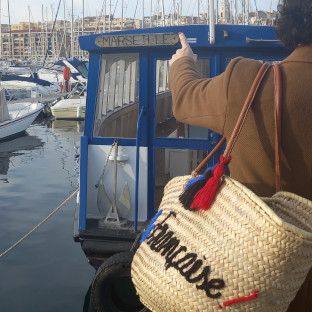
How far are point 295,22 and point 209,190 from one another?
0.79 metres

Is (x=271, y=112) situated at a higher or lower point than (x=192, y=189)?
higher

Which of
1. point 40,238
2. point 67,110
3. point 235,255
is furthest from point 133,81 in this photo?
point 67,110

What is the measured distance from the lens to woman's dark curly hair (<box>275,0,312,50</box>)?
2100 millimetres

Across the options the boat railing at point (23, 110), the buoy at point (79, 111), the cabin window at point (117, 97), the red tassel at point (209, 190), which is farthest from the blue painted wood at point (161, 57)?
the buoy at point (79, 111)

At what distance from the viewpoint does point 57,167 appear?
14344mm

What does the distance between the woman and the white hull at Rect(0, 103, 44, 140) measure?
1697 cm

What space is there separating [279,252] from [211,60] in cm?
325

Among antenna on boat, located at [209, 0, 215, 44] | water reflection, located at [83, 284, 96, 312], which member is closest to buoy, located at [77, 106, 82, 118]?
water reflection, located at [83, 284, 96, 312]

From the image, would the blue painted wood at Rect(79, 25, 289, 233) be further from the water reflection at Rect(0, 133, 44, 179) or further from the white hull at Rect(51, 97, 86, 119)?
the white hull at Rect(51, 97, 86, 119)

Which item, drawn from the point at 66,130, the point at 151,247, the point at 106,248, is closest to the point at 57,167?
the point at 66,130

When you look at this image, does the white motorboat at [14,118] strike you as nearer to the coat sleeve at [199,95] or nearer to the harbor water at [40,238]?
the harbor water at [40,238]

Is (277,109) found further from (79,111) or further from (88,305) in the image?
(79,111)

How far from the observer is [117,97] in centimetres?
552

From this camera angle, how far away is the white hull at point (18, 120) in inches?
724
